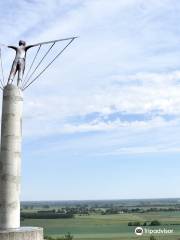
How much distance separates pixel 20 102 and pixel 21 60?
2.20 m

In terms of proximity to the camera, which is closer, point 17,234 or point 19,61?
point 17,234

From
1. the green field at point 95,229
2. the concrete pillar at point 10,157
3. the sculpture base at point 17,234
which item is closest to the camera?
the sculpture base at point 17,234

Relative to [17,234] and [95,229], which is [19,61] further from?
[95,229]

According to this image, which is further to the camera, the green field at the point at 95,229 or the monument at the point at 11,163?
the green field at the point at 95,229

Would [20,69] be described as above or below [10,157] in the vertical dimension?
above

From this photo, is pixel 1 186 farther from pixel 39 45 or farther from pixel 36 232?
pixel 39 45

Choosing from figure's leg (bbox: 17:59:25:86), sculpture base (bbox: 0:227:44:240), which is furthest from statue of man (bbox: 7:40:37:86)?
sculpture base (bbox: 0:227:44:240)

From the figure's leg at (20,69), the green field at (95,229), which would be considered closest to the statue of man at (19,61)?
the figure's leg at (20,69)

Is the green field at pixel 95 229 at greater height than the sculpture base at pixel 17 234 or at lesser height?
greater

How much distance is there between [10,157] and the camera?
19.7 meters

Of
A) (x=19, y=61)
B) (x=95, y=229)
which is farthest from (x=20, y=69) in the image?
(x=95, y=229)

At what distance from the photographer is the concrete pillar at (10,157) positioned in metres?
19.5

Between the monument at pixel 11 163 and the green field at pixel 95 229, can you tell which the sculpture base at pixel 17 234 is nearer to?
the monument at pixel 11 163

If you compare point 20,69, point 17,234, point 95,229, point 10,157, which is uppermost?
point 20,69
